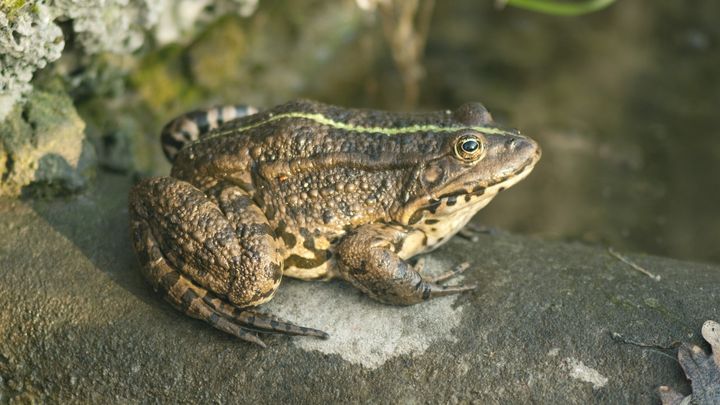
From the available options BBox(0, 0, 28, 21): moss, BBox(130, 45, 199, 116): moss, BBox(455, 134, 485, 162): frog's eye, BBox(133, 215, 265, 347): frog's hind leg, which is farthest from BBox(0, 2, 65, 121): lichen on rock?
BBox(455, 134, 485, 162): frog's eye

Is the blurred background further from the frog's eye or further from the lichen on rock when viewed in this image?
the frog's eye

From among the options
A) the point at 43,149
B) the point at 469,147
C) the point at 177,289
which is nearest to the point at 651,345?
the point at 469,147

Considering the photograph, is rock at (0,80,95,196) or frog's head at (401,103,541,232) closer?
frog's head at (401,103,541,232)

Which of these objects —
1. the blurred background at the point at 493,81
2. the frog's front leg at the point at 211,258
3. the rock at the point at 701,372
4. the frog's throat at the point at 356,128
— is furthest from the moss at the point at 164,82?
the rock at the point at 701,372

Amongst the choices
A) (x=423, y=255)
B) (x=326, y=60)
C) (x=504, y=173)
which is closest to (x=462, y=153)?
(x=504, y=173)

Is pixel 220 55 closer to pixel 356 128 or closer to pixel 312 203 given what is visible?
pixel 356 128

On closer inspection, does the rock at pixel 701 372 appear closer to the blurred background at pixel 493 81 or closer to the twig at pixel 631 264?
the twig at pixel 631 264

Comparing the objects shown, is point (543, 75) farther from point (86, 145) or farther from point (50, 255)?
point (50, 255)
